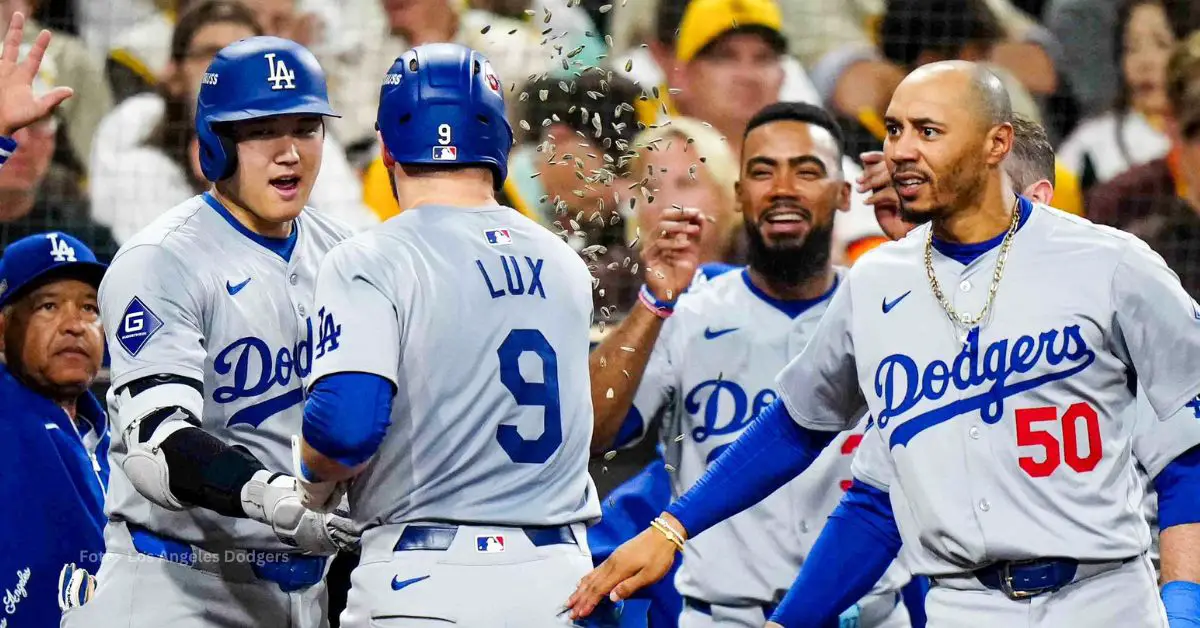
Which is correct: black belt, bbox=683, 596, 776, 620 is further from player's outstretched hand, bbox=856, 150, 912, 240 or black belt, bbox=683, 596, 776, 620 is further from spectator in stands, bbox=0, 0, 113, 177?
spectator in stands, bbox=0, 0, 113, 177

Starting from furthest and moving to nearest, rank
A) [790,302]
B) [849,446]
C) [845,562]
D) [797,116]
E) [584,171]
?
[584,171], [797,116], [790,302], [849,446], [845,562]

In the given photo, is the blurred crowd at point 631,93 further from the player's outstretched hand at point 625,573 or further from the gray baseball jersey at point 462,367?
the gray baseball jersey at point 462,367

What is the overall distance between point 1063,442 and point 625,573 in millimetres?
985

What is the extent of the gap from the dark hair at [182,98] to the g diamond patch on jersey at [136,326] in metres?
3.44

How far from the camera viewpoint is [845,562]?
12.0ft

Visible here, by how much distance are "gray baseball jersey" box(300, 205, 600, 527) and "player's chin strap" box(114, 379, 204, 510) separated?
0.46 metres

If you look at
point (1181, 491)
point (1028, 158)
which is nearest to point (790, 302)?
point (1028, 158)

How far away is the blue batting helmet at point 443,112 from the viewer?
128 inches

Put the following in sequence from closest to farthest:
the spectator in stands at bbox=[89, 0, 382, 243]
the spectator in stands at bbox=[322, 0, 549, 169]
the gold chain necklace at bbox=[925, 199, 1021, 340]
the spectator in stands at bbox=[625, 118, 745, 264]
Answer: the gold chain necklace at bbox=[925, 199, 1021, 340], the spectator in stands at bbox=[625, 118, 745, 264], the spectator in stands at bbox=[89, 0, 382, 243], the spectator in stands at bbox=[322, 0, 549, 169]

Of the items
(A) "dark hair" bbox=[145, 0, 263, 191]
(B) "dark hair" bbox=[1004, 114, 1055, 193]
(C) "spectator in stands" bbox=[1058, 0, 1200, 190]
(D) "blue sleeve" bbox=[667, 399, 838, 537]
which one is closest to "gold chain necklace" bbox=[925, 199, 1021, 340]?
(D) "blue sleeve" bbox=[667, 399, 838, 537]

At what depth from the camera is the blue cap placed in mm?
4465

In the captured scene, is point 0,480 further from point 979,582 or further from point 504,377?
point 979,582

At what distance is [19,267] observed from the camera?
14.7ft

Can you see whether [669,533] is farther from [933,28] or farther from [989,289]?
[933,28]
